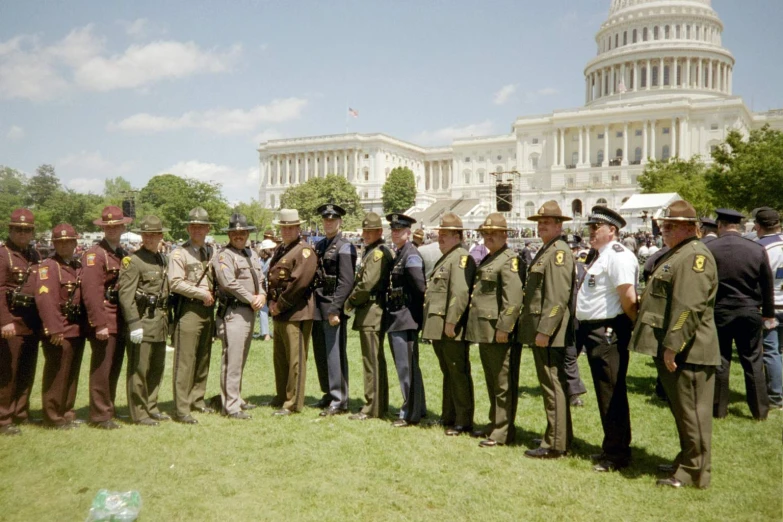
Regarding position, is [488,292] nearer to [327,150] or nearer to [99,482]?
[99,482]

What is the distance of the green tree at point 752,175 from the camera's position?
30.0 m

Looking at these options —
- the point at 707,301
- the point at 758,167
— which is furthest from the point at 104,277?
the point at 758,167

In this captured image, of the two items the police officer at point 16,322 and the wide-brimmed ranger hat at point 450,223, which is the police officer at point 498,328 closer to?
the wide-brimmed ranger hat at point 450,223

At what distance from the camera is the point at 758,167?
30.8 m

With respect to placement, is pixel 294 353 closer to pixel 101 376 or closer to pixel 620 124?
pixel 101 376

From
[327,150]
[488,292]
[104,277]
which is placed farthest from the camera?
[327,150]

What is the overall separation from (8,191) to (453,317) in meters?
8.42

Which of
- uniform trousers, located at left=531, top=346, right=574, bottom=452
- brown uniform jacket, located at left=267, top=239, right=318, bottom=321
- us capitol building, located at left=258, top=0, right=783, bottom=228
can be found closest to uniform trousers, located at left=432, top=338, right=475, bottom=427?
uniform trousers, located at left=531, top=346, right=574, bottom=452

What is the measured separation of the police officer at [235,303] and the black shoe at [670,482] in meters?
4.83

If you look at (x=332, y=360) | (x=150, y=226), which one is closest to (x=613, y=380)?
(x=332, y=360)

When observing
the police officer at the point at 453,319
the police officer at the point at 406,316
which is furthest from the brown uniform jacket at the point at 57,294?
the police officer at the point at 453,319

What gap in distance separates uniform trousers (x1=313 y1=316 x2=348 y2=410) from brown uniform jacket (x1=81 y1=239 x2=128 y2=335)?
2.57 m

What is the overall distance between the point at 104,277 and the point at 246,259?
1721mm

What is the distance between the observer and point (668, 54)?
310 feet
